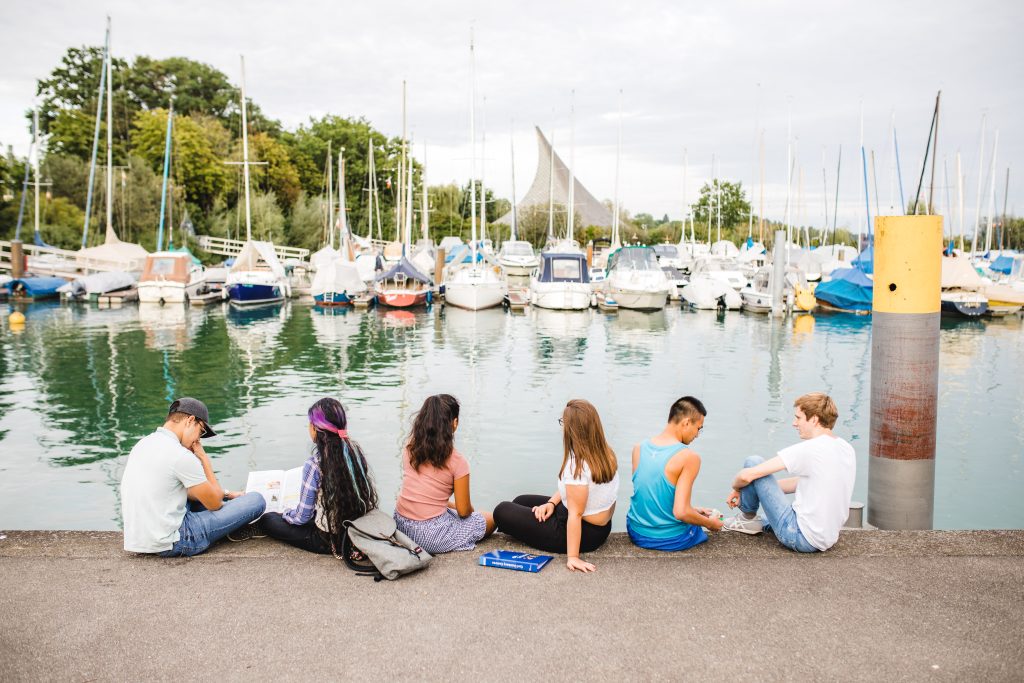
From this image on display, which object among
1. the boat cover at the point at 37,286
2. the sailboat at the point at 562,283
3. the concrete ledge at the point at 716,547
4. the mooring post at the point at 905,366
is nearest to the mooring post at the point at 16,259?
the boat cover at the point at 37,286

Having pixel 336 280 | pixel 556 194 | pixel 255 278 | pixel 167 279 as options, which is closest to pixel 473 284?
pixel 336 280

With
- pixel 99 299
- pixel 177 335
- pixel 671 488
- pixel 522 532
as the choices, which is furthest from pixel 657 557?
pixel 99 299

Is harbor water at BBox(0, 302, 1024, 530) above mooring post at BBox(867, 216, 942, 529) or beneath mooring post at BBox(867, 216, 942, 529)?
beneath

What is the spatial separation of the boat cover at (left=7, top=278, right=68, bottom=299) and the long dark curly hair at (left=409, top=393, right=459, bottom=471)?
3967cm

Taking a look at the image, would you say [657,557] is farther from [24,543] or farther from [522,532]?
[24,543]

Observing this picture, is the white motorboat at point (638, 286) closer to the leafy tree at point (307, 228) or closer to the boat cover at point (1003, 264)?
the boat cover at point (1003, 264)

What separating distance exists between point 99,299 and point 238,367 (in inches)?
825

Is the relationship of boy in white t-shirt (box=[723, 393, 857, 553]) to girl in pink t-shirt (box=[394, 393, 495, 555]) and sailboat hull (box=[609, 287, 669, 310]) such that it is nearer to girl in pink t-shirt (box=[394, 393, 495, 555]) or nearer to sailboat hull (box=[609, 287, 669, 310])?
girl in pink t-shirt (box=[394, 393, 495, 555])

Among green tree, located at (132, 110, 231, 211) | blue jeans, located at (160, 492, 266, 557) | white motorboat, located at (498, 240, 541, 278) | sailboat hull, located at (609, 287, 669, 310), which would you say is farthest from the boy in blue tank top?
green tree, located at (132, 110, 231, 211)

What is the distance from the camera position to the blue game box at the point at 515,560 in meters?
5.44

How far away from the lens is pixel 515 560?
5.47m

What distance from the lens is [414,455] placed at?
18.9 ft

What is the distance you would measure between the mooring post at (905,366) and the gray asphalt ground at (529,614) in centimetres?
70

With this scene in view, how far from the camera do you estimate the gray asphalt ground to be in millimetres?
4219
